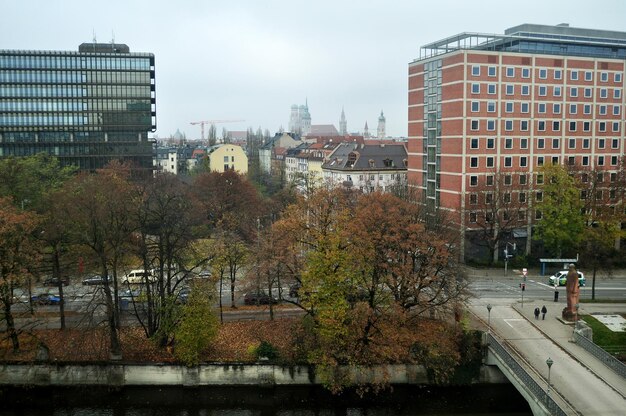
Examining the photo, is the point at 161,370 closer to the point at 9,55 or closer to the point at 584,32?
the point at 584,32

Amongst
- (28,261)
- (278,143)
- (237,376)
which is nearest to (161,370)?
(237,376)

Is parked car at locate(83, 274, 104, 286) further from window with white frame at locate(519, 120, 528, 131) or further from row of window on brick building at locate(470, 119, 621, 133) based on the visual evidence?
window with white frame at locate(519, 120, 528, 131)

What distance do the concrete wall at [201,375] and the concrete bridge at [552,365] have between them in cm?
280

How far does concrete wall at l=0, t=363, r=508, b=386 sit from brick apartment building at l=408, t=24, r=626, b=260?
27.1 metres

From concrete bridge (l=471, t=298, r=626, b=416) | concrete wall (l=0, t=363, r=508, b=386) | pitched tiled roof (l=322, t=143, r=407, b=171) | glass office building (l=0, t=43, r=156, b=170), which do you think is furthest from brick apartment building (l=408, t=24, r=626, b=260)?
glass office building (l=0, t=43, r=156, b=170)

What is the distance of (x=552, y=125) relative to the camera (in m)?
65.2

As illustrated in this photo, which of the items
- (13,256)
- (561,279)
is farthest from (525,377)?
(13,256)

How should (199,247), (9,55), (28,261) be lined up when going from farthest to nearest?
1. (9,55)
2. (199,247)
3. (28,261)

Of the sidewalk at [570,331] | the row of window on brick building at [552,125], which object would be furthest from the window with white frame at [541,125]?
the sidewalk at [570,331]

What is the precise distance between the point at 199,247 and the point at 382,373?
1633cm

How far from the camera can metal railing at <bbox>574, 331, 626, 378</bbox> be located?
29.4 m

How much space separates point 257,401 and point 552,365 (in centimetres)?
1630

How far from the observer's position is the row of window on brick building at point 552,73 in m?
62.3

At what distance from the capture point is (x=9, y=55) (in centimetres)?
8769
